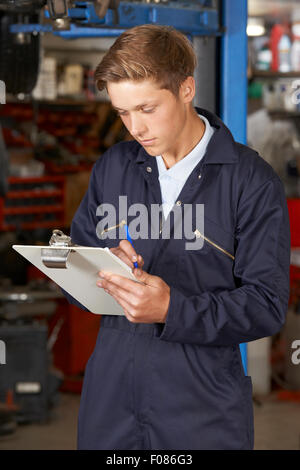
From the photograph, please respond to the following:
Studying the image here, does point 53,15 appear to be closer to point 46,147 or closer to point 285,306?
point 285,306

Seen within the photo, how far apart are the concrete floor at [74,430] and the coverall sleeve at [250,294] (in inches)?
104

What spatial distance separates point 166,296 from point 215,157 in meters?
0.35

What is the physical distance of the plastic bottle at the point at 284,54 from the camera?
7.07 metres

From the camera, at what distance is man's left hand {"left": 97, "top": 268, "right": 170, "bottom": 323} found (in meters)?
1.47

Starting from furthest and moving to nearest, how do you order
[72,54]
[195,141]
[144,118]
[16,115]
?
[72,54] → [16,115] → [195,141] → [144,118]

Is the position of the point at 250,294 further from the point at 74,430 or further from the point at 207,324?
the point at 74,430

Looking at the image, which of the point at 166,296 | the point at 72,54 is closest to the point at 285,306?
the point at 166,296

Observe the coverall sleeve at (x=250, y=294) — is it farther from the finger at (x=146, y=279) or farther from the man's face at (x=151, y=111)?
the man's face at (x=151, y=111)

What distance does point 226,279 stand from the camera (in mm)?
1668

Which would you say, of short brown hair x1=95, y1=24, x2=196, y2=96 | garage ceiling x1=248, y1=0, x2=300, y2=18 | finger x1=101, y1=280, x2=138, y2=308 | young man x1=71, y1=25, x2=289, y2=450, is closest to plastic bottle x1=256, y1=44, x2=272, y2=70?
garage ceiling x1=248, y1=0, x2=300, y2=18

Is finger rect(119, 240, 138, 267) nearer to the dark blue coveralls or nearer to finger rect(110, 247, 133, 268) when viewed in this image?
finger rect(110, 247, 133, 268)

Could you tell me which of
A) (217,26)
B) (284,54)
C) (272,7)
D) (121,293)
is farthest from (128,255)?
(272,7)

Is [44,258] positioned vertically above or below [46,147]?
above

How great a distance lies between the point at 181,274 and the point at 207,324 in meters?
0.16
